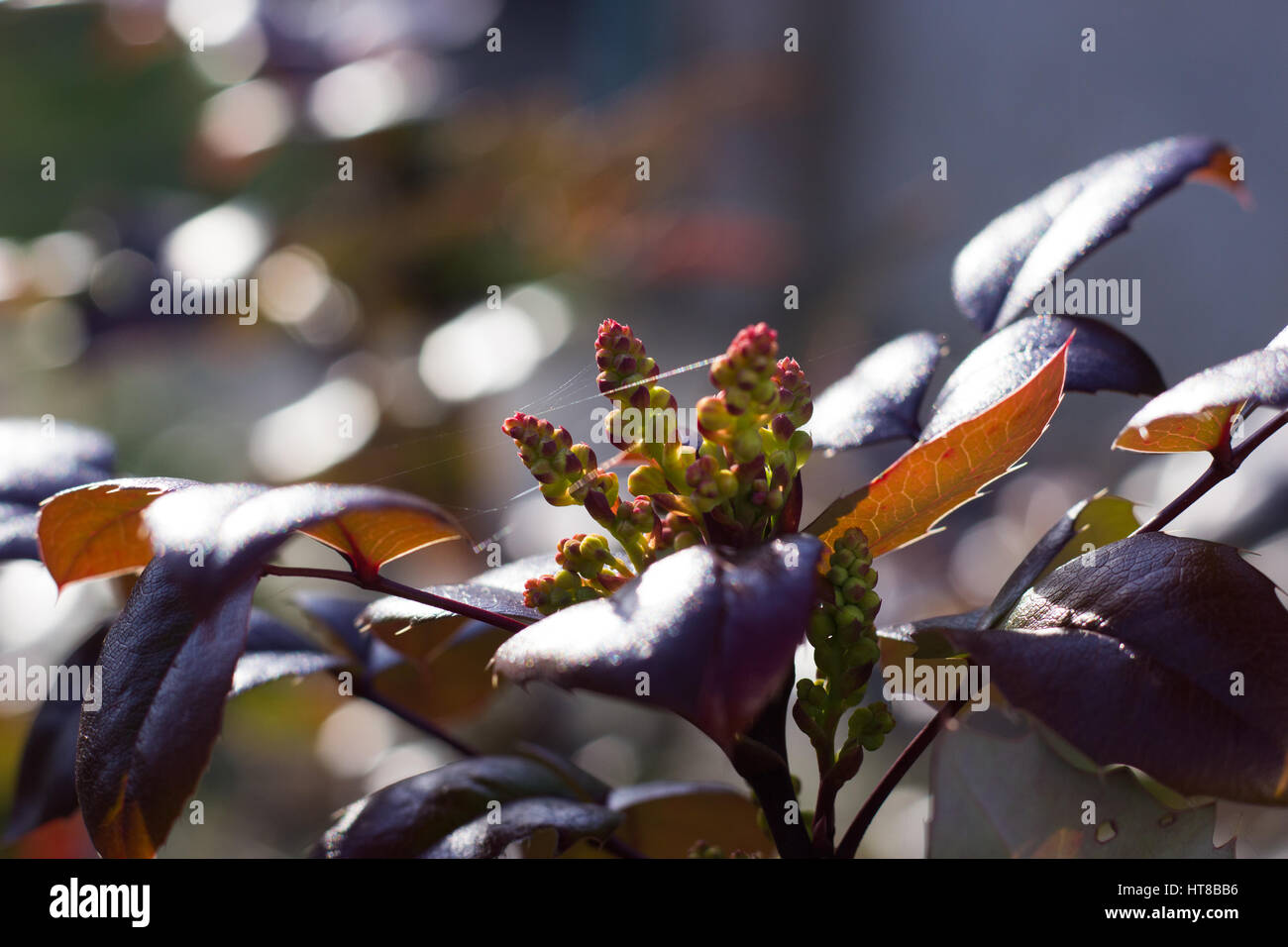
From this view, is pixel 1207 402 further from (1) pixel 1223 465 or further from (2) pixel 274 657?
(2) pixel 274 657

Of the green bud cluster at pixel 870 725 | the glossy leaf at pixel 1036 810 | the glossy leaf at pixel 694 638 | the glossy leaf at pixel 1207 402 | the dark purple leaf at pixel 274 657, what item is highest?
the glossy leaf at pixel 1207 402

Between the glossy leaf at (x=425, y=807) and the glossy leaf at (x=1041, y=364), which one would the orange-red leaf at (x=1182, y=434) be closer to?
the glossy leaf at (x=1041, y=364)

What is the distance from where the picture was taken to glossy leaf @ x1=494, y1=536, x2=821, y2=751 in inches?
9.7

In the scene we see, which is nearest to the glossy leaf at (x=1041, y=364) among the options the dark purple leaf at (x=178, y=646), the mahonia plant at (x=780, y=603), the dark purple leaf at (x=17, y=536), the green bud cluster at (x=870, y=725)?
the mahonia plant at (x=780, y=603)

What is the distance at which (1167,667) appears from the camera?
11.9 inches

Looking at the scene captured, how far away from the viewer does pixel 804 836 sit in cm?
37

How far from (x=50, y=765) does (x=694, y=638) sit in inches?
14.9

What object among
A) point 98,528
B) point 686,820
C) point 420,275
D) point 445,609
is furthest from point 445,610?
point 420,275

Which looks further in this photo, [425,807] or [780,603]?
[425,807]

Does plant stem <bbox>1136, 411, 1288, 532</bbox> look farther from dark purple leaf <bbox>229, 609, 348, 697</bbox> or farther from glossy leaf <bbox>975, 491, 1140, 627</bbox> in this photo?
dark purple leaf <bbox>229, 609, 348, 697</bbox>

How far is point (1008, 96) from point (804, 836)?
237 centimetres

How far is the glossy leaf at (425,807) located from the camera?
38 centimetres
